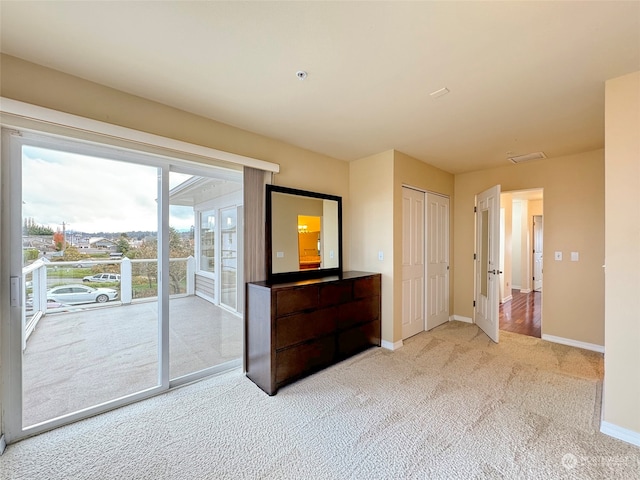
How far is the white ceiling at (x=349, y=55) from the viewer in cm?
142

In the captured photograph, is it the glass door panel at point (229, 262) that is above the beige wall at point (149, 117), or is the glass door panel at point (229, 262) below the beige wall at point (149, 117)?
below

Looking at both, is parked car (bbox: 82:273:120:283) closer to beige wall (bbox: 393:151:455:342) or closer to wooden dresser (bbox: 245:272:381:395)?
wooden dresser (bbox: 245:272:381:395)

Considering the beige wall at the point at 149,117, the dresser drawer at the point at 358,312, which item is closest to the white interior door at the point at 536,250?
the dresser drawer at the point at 358,312

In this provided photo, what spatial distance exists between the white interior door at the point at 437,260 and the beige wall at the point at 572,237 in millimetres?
1082

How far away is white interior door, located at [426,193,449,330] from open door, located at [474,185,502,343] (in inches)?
18.3

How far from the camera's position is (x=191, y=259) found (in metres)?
2.76

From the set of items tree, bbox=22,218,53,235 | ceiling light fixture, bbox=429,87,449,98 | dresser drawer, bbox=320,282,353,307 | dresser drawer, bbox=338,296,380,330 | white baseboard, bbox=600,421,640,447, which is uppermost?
ceiling light fixture, bbox=429,87,449,98

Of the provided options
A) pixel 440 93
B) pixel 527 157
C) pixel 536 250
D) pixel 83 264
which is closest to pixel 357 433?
pixel 83 264

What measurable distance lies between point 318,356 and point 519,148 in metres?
3.51

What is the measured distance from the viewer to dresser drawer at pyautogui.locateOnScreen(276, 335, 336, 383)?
2.54 meters

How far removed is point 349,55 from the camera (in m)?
1.74

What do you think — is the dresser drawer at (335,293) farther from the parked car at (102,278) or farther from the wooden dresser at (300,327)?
the parked car at (102,278)

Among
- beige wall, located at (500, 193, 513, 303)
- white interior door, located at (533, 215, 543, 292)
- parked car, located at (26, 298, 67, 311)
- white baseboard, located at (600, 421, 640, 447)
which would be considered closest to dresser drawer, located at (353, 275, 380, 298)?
white baseboard, located at (600, 421, 640, 447)

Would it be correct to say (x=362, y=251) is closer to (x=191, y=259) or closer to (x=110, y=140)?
(x=191, y=259)
